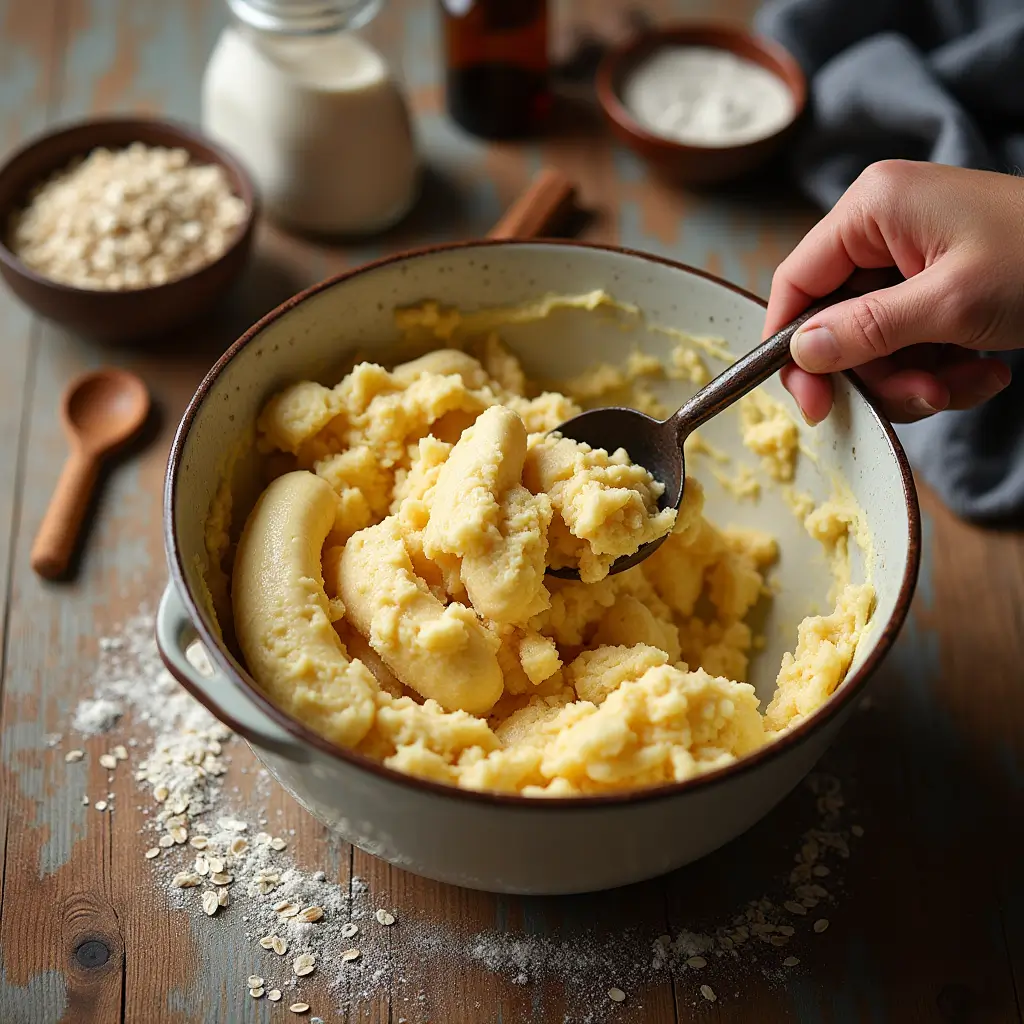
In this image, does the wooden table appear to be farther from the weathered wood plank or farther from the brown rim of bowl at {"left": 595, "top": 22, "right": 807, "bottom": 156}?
the brown rim of bowl at {"left": 595, "top": 22, "right": 807, "bottom": 156}

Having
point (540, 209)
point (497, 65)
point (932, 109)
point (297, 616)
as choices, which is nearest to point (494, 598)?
point (297, 616)

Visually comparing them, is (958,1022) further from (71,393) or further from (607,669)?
(71,393)

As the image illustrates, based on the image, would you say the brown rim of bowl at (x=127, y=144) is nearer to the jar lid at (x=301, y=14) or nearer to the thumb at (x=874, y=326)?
the jar lid at (x=301, y=14)

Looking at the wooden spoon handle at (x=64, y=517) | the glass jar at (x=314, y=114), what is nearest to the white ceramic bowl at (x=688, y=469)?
the wooden spoon handle at (x=64, y=517)

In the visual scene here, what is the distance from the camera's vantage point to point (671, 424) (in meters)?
1.54

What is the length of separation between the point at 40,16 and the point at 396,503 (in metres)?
1.70

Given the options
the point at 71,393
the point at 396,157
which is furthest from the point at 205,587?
the point at 396,157

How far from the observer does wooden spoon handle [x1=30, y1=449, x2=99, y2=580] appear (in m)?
1.78

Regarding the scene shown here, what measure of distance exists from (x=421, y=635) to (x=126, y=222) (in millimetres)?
1118

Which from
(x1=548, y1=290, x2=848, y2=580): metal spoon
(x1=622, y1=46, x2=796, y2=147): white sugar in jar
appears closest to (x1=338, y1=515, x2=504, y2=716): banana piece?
(x1=548, y1=290, x2=848, y2=580): metal spoon

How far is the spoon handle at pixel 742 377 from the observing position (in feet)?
4.83

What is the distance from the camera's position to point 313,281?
2.20 m

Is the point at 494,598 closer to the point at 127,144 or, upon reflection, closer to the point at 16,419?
the point at 16,419

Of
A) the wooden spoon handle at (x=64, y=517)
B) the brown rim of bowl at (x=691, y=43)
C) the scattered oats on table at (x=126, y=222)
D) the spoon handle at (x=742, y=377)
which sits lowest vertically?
the wooden spoon handle at (x=64, y=517)
